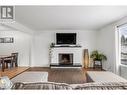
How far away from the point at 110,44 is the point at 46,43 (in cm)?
371

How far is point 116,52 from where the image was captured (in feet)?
24.5

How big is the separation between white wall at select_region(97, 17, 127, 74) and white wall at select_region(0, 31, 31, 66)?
13.1 ft

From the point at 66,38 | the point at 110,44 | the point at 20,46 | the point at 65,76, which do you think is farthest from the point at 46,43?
the point at 65,76

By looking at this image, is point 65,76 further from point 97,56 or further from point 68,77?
point 97,56

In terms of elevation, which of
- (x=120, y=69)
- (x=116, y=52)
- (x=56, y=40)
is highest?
(x=56, y=40)

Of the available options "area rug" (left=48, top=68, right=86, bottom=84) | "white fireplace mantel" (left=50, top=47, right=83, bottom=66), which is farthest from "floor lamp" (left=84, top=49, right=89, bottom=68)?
"area rug" (left=48, top=68, right=86, bottom=84)

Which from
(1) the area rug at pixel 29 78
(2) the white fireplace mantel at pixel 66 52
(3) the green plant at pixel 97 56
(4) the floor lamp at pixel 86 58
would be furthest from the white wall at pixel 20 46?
Result: (1) the area rug at pixel 29 78

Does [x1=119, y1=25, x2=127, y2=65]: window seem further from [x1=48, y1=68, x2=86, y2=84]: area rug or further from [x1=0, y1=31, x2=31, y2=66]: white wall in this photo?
[x1=0, y1=31, x2=31, y2=66]: white wall

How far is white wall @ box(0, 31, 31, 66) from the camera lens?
10703 mm

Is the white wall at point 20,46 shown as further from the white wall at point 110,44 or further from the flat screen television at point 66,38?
Answer: the white wall at point 110,44

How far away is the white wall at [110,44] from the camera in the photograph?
24.5 ft
